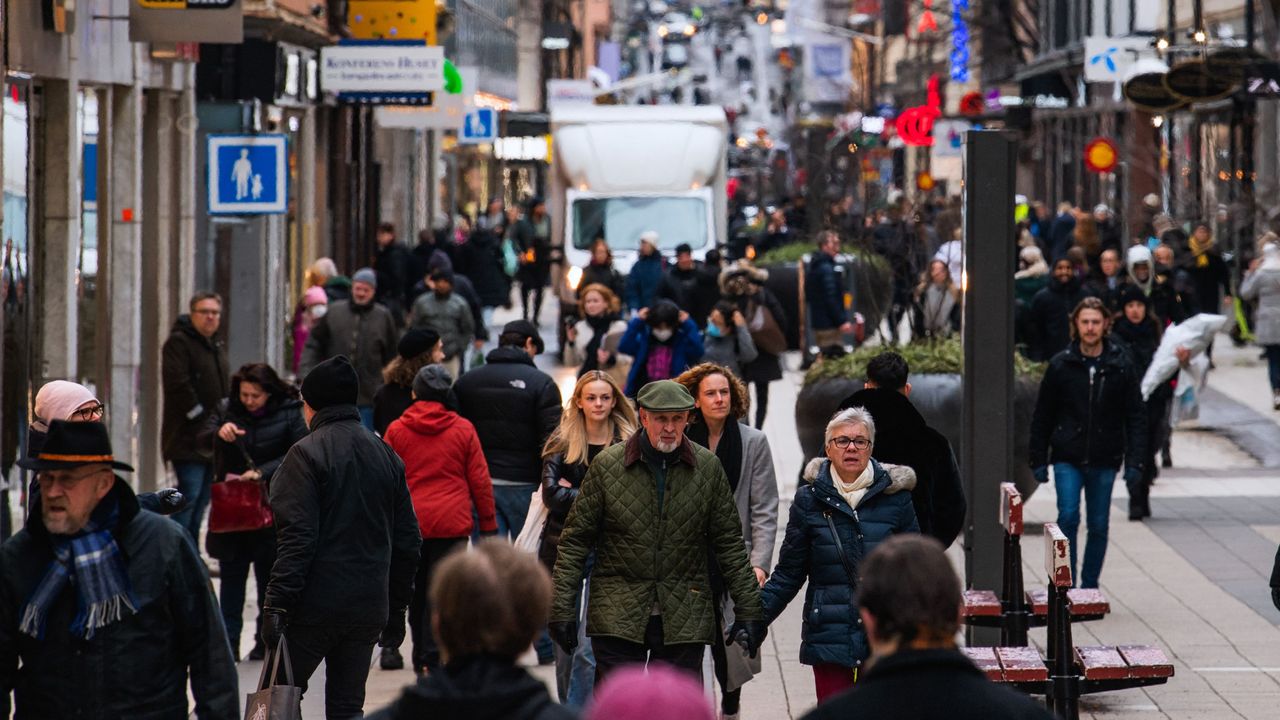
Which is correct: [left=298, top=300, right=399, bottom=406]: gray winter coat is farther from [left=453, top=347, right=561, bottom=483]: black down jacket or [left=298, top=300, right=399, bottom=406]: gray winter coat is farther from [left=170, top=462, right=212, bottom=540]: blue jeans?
[left=453, top=347, right=561, bottom=483]: black down jacket

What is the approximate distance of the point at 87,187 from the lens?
16.6 m

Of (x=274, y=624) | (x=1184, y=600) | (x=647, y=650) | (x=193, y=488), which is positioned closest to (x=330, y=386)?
(x=274, y=624)

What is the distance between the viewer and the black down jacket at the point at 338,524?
828cm

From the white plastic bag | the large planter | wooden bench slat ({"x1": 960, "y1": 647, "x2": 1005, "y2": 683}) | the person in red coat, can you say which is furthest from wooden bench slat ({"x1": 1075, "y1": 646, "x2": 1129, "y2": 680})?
the white plastic bag

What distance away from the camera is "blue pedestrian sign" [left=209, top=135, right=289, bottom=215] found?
18.1 metres

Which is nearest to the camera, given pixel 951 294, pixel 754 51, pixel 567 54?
pixel 951 294

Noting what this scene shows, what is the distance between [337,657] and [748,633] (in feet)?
5.05

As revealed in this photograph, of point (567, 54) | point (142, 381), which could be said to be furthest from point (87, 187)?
point (567, 54)

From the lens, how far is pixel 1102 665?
8.95 m

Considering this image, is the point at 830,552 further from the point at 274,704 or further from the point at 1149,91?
the point at 1149,91

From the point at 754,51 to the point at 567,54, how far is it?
72.6 meters

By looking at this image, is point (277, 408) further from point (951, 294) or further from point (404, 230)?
point (404, 230)

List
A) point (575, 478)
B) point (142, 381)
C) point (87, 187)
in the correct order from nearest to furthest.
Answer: point (575, 478)
point (87, 187)
point (142, 381)

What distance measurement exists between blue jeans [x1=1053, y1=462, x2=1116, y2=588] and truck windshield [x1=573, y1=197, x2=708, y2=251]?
16.6m
